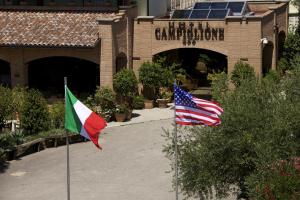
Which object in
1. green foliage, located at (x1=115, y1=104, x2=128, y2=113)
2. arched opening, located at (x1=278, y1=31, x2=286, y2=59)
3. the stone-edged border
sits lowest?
the stone-edged border

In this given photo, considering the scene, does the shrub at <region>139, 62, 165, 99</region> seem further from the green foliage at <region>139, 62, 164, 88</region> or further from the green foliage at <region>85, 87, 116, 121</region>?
the green foliage at <region>85, 87, 116, 121</region>

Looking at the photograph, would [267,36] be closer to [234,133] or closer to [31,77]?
[31,77]

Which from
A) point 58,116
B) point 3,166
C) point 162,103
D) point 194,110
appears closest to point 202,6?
Answer: point 162,103

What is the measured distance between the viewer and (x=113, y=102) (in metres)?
35.6

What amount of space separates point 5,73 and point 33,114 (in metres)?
9.47

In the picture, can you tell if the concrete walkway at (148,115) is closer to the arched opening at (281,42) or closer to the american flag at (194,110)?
the arched opening at (281,42)

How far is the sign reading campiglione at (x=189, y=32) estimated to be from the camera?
38.6 meters

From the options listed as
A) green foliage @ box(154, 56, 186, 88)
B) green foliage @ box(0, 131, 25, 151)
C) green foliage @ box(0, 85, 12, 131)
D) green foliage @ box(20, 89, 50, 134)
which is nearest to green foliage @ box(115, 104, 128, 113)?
green foliage @ box(154, 56, 186, 88)

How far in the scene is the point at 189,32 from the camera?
128 feet

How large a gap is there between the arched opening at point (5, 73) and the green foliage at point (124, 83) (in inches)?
268

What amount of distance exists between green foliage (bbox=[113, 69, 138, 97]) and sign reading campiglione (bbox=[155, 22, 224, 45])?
3.70 m

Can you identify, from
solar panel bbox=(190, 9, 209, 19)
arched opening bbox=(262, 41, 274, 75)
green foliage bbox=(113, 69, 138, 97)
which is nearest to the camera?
green foliage bbox=(113, 69, 138, 97)

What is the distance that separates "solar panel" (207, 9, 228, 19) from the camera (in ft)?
132

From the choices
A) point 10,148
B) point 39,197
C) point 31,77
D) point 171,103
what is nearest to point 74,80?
point 31,77
